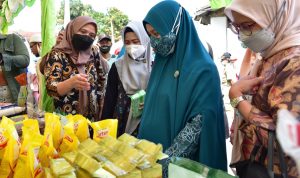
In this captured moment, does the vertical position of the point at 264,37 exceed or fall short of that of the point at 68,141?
it exceeds it

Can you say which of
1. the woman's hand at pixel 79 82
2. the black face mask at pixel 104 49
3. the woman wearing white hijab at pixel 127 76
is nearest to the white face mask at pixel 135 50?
the woman wearing white hijab at pixel 127 76

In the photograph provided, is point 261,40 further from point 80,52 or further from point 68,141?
point 80,52

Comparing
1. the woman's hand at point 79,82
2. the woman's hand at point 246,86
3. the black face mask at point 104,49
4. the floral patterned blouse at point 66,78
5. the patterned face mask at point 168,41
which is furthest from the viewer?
the black face mask at point 104,49

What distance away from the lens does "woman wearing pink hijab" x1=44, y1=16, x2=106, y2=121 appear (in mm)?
2164

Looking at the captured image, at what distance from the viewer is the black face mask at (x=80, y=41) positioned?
7.32 ft

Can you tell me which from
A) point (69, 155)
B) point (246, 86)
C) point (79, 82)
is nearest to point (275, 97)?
point (246, 86)

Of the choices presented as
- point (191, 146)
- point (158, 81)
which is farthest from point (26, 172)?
point (158, 81)

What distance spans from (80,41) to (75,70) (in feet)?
0.68

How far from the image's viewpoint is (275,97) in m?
1.11

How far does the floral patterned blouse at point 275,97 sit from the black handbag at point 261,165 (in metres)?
0.03

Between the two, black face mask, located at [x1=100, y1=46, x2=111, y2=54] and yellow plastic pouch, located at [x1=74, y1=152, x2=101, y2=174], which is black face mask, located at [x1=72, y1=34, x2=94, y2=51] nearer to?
yellow plastic pouch, located at [x1=74, y1=152, x2=101, y2=174]

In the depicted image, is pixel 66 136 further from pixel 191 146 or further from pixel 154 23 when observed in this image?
pixel 154 23

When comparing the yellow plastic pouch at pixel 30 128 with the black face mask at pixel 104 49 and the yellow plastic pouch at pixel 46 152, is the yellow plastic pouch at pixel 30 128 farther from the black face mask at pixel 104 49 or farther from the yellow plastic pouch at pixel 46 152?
the black face mask at pixel 104 49

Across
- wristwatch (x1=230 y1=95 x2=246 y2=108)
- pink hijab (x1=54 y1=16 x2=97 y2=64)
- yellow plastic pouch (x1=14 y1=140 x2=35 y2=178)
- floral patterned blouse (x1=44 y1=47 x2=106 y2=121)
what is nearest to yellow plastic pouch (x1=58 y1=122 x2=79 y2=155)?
yellow plastic pouch (x1=14 y1=140 x2=35 y2=178)
